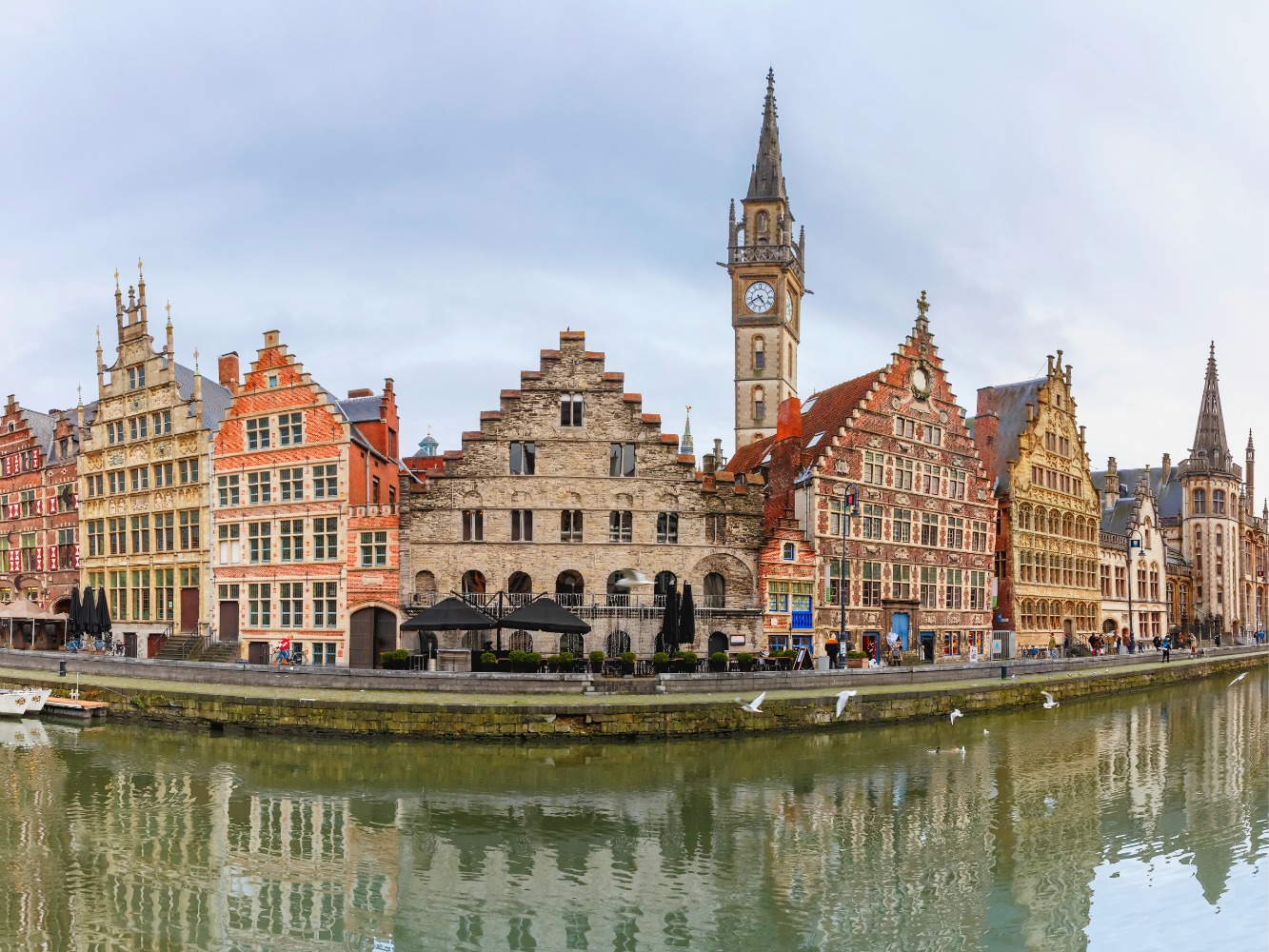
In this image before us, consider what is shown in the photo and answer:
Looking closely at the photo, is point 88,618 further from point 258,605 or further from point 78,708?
point 78,708

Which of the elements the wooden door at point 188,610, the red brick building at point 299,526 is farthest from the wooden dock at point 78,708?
the wooden door at point 188,610

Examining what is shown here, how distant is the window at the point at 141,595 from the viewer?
49562 millimetres

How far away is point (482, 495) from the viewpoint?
141ft

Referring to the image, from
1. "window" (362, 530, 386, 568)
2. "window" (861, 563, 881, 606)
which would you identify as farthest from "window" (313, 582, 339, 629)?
"window" (861, 563, 881, 606)

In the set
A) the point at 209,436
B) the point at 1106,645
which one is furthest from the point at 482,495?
the point at 1106,645

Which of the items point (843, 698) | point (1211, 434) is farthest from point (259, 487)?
point (1211, 434)

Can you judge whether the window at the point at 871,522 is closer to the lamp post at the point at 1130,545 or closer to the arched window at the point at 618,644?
the arched window at the point at 618,644

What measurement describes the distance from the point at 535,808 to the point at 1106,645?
50088 millimetres

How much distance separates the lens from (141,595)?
49.8 metres

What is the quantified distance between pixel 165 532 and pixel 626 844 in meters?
35.0

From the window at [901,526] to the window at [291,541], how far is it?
25.9m

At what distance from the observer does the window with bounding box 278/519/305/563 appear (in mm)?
44906

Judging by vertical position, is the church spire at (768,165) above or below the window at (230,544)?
above

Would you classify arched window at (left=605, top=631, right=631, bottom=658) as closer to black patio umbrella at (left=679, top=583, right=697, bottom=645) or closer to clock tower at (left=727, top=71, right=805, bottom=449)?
black patio umbrella at (left=679, top=583, right=697, bottom=645)
